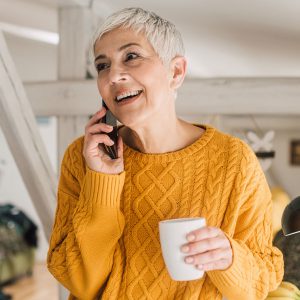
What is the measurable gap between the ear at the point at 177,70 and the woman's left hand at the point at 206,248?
1.13ft

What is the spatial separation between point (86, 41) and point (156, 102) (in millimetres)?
1086

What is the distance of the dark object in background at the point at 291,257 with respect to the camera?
1552 millimetres

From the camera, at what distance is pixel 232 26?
2.03m

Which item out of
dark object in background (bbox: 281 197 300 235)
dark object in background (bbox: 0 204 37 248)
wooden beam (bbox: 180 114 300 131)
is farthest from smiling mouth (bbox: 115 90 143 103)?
dark object in background (bbox: 0 204 37 248)

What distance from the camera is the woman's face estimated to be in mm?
1017

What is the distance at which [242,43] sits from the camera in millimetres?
2344

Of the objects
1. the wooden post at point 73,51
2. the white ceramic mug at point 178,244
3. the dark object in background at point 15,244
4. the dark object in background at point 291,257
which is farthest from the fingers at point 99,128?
the dark object in background at point 15,244

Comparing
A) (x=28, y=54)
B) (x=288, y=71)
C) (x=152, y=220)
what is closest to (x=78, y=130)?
(x=152, y=220)

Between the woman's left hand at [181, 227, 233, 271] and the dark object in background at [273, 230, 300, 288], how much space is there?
2.26 ft

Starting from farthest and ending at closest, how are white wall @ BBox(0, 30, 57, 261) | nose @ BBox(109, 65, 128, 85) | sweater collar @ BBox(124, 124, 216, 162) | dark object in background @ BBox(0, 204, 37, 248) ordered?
dark object in background @ BBox(0, 204, 37, 248)
white wall @ BBox(0, 30, 57, 261)
sweater collar @ BBox(124, 124, 216, 162)
nose @ BBox(109, 65, 128, 85)

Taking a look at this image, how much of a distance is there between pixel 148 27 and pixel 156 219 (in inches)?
15.2

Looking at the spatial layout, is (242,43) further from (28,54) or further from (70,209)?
(28,54)

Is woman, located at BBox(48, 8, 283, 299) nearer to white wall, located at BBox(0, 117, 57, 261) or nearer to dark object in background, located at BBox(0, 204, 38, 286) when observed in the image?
dark object in background, located at BBox(0, 204, 38, 286)

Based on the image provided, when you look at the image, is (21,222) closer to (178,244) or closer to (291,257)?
(291,257)
